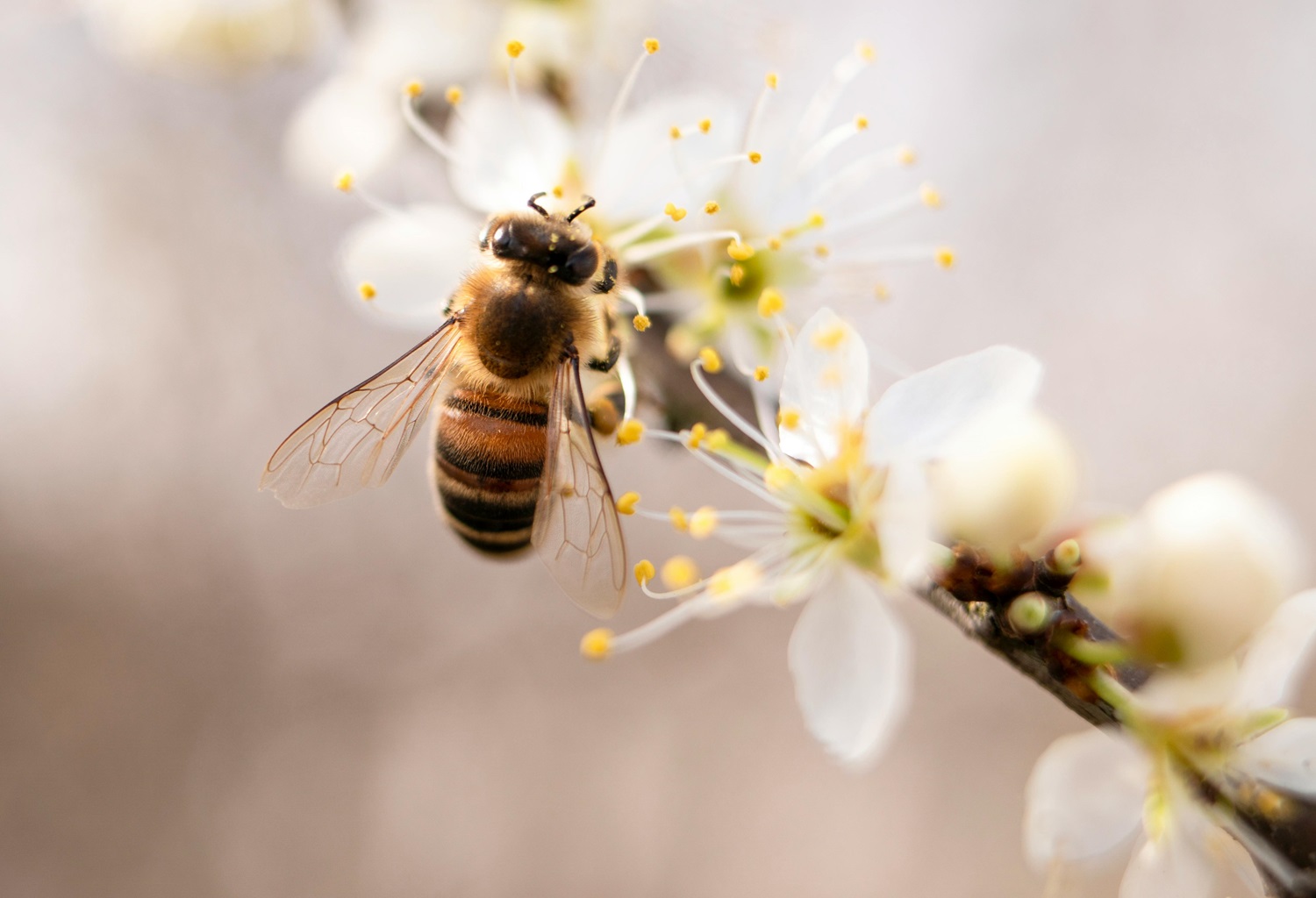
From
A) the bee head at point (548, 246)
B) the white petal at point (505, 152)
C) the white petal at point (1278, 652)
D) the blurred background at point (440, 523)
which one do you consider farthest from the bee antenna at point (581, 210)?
the blurred background at point (440, 523)

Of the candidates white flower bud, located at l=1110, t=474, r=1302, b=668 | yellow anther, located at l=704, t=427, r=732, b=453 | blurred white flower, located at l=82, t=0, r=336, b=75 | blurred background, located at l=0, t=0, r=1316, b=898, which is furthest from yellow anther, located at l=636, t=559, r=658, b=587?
blurred background, located at l=0, t=0, r=1316, b=898

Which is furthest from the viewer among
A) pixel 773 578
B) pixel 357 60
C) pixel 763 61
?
pixel 763 61

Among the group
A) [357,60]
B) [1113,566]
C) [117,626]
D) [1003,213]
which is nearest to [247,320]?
[117,626]

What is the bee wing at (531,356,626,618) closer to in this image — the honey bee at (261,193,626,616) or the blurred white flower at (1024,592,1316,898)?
the honey bee at (261,193,626,616)

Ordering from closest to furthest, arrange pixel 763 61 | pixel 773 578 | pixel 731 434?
pixel 773 578 → pixel 731 434 → pixel 763 61

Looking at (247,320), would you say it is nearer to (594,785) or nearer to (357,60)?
(594,785)

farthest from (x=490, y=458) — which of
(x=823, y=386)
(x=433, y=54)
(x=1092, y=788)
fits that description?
(x=433, y=54)
